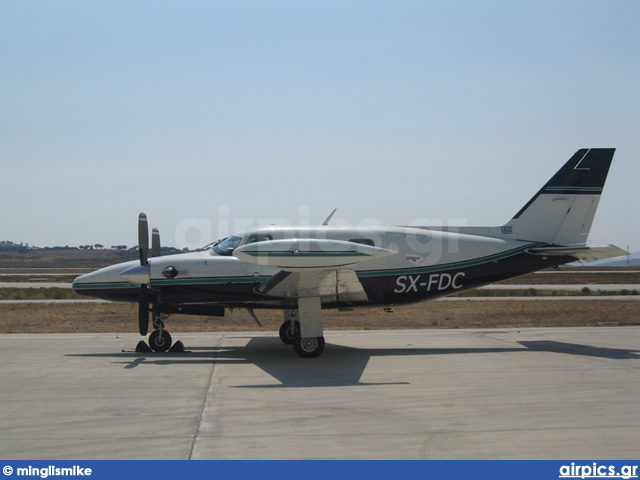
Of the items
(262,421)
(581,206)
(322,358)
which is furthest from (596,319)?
(262,421)

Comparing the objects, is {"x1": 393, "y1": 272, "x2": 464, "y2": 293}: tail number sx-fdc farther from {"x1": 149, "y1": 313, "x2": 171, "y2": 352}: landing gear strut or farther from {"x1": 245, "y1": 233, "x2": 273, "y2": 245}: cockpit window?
{"x1": 149, "y1": 313, "x2": 171, "y2": 352}: landing gear strut

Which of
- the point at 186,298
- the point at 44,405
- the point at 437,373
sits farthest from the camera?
the point at 186,298

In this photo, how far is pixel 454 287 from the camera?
1541 centimetres

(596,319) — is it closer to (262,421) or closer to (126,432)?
(262,421)

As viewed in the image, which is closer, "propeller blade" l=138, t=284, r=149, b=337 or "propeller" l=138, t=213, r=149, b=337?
"propeller blade" l=138, t=284, r=149, b=337

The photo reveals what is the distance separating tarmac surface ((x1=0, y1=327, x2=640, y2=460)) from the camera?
6.76 metres

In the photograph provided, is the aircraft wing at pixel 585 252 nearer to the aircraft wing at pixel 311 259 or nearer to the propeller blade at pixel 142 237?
the aircraft wing at pixel 311 259

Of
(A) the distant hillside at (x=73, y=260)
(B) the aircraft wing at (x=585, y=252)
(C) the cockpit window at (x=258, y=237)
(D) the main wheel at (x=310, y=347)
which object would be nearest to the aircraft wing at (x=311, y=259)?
(D) the main wheel at (x=310, y=347)

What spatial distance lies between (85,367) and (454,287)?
29.8 ft

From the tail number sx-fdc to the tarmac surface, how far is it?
154 centimetres

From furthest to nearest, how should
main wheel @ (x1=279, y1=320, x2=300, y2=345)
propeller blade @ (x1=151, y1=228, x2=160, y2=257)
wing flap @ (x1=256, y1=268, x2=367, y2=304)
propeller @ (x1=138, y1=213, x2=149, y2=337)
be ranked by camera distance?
main wheel @ (x1=279, y1=320, x2=300, y2=345), propeller blade @ (x1=151, y1=228, x2=160, y2=257), propeller @ (x1=138, y1=213, x2=149, y2=337), wing flap @ (x1=256, y1=268, x2=367, y2=304)

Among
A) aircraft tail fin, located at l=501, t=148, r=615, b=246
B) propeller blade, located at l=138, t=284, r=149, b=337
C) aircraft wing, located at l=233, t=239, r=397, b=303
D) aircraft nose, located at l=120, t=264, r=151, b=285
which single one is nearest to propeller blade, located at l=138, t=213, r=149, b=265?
aircraft nose, located at l=120, t=264, r=151, b=285

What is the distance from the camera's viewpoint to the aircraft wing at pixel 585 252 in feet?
50.4
